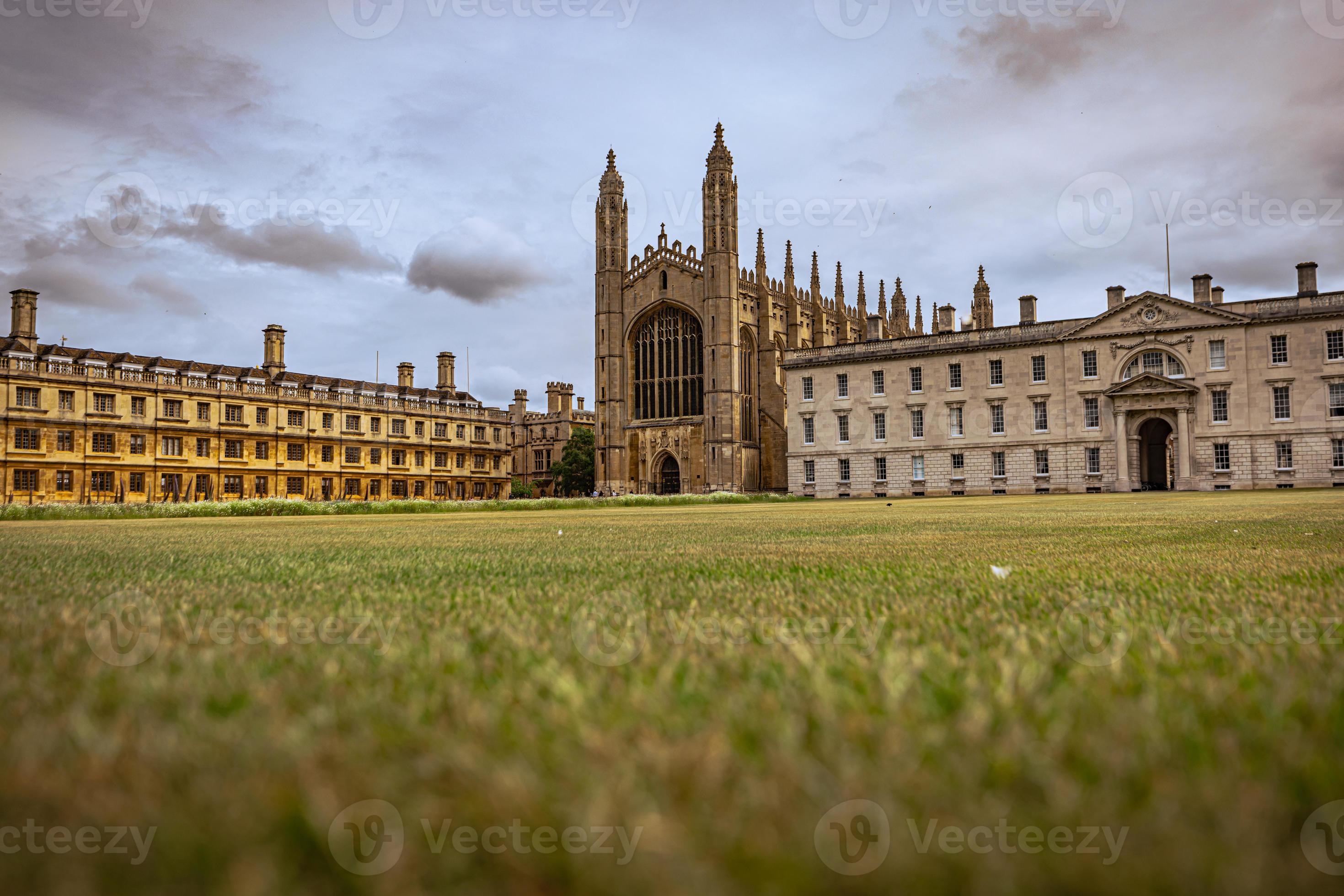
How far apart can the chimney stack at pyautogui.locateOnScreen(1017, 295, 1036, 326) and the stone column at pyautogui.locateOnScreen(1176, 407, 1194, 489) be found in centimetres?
895

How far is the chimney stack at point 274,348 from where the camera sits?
62.2 meters

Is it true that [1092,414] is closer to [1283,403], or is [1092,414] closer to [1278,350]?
[1283,403]

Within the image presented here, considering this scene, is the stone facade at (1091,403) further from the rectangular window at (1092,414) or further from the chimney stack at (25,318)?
the chimney stack at (25,318)

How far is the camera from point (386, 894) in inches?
37.4

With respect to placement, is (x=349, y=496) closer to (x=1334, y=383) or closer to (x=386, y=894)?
(x=1334, y=383)

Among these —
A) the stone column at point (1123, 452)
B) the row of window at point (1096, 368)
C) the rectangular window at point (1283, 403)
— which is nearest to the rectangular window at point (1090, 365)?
the row of window at point (1096, 368)

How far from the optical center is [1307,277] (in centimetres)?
4159

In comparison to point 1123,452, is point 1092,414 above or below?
above

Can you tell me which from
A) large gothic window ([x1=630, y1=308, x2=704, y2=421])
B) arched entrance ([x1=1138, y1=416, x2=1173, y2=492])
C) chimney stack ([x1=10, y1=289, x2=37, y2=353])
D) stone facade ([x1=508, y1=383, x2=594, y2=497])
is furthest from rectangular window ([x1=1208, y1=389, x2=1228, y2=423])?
chimney stack ([x1=10, y1=289, x2=37, y2=353])

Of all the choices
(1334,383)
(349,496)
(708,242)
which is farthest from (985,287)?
(349,496)

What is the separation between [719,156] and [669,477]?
21483 mm

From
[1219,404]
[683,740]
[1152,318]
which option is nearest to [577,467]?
[1152,318]

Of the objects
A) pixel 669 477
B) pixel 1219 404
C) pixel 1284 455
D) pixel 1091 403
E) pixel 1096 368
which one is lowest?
pixel 669 477

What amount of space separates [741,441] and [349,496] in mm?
28238
